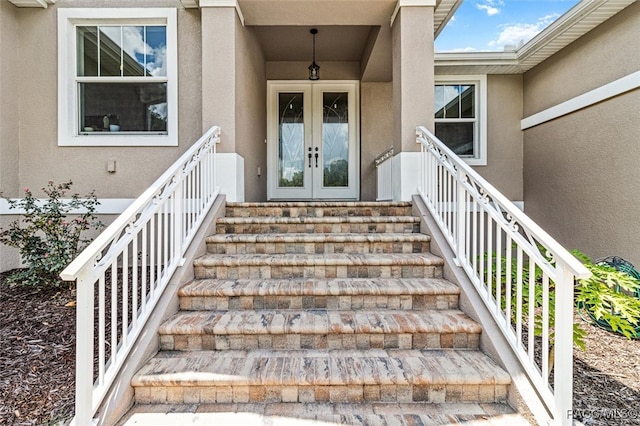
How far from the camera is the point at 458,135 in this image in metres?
5.52

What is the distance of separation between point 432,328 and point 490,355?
0.35 meters

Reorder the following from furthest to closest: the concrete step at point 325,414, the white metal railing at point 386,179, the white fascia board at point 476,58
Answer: the white fascia board at point 476,58
the white metal railing at point 386,179
the concrete step at point 325,414

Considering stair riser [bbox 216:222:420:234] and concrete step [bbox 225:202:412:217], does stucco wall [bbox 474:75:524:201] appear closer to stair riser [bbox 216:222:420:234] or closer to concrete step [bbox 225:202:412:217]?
concrete step [bbox 225:202:412:217]

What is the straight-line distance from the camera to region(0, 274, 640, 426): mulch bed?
5.73 feet

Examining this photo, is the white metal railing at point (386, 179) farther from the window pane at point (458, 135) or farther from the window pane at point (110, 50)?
the window pane at point (110, 50)

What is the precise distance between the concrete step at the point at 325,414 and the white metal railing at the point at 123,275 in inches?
10.9

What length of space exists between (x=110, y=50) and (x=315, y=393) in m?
4.44

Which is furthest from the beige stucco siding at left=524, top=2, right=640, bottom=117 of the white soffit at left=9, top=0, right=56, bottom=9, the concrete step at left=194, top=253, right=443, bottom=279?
the white soffit at left=9, top=0, right=56, bottom=9

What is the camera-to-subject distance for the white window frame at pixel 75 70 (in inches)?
152

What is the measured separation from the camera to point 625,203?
3.59 m

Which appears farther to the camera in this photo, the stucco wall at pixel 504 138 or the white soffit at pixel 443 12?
Result: the stucco wall at pixel 504 138

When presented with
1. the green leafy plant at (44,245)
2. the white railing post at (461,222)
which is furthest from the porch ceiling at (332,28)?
the green leafy plant at (44,245)

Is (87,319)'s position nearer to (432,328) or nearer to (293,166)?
(432,328)

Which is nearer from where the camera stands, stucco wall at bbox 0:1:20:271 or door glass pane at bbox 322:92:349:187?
stucco wall at bbox 0:1:20:271
